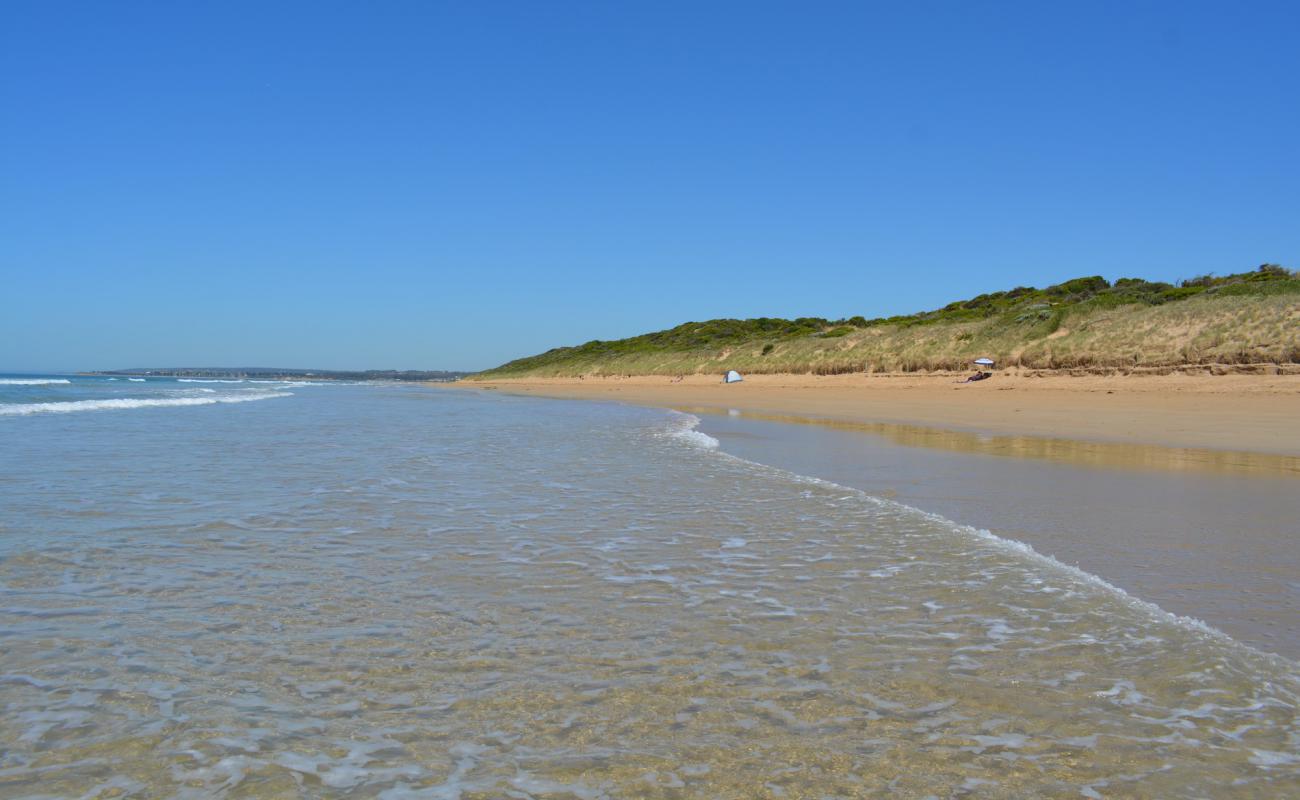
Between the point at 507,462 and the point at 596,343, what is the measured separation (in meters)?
94.6

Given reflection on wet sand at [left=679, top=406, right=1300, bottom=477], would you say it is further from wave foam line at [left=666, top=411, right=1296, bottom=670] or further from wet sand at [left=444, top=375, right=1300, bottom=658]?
wave foam line at [left=666, top=411, right=1296, bottom=670]

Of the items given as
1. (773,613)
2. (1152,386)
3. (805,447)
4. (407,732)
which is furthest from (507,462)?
(1152,386)

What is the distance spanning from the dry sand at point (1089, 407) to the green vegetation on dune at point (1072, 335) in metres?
1.59

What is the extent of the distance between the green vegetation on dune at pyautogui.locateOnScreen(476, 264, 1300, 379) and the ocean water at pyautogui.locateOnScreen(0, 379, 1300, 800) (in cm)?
2256

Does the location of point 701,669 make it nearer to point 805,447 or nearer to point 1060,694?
point 1060,694

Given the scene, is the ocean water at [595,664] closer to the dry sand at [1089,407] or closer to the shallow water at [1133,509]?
the shallow water at [1133,509]

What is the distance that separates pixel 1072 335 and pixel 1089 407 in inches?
512

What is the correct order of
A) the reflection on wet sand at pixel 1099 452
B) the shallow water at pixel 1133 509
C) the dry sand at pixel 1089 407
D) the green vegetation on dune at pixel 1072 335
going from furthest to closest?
the green vegetation on dune at pixel 1072 335 → the dry sand at pixel 1089 407 → the reflection on wet sand at pixel 1099 452 → the shallow water at pixel 1133 509

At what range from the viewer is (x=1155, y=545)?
577cm

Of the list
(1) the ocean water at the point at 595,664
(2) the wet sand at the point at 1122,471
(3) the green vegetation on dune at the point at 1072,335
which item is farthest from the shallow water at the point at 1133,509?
(3) the green vegetation on dune at the point at 1072,335

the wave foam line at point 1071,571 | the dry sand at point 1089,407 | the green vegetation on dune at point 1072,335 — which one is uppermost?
the green vegetation on dune at point 1072,335

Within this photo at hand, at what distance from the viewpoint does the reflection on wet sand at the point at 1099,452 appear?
399 inches

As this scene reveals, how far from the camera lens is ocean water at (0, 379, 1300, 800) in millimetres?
2654

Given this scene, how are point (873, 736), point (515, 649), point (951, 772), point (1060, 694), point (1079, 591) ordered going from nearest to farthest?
point (951, 772) → point (873, 736) → point (1060, 694) → point (515, 649) → point (1079, 591)
